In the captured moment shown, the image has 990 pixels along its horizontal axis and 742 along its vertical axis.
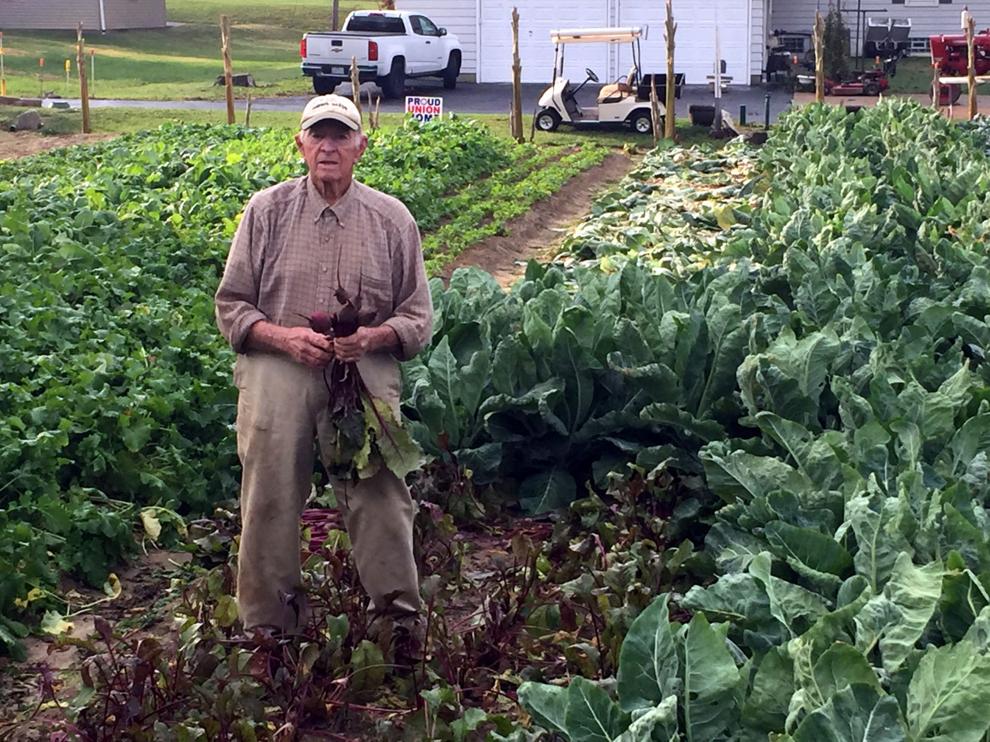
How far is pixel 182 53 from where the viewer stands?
158ft

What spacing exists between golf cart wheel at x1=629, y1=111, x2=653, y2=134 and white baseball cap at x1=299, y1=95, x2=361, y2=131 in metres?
22.7

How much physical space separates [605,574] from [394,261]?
144 centimetres

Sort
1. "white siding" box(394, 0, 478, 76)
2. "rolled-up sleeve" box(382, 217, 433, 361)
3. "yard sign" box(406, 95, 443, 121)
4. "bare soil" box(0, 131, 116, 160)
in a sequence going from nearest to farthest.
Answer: "rolled-up sleeve" box(382, 217, 433, 361)
"yard sign" box(406, 95, 443, 121)
"bare soil" box(0, 131, 116, 160)
"white siding" box(394, 0, 478, 76)

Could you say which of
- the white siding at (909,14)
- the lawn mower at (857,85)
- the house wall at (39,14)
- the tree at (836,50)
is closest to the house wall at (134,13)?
the house wall at (39,14)

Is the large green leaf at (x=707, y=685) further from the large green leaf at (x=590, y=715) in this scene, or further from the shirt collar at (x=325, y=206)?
the shirt collar at (x=325, y=206)

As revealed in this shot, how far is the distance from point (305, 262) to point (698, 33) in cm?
3435


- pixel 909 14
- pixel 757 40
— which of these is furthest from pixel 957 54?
pixel 909 14

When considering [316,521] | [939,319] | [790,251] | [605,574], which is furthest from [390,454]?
[790,251]

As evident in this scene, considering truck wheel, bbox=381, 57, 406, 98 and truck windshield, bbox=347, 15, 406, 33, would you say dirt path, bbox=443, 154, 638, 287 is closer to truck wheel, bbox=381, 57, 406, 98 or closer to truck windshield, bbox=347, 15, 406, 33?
truck wheel, bbox=381, 57, 406, 98

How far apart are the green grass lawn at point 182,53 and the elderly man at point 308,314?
101 ft

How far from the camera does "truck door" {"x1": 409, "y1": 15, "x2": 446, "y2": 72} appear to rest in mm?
35969

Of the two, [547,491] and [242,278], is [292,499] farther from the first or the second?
[547,491]

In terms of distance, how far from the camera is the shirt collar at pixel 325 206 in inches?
205

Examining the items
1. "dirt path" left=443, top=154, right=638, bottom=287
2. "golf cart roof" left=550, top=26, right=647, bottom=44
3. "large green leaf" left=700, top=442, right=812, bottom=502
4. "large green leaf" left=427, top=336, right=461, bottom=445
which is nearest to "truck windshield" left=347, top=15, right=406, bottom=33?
→ "golf cart roof" left=550, top=26, right=647, bottom=44
